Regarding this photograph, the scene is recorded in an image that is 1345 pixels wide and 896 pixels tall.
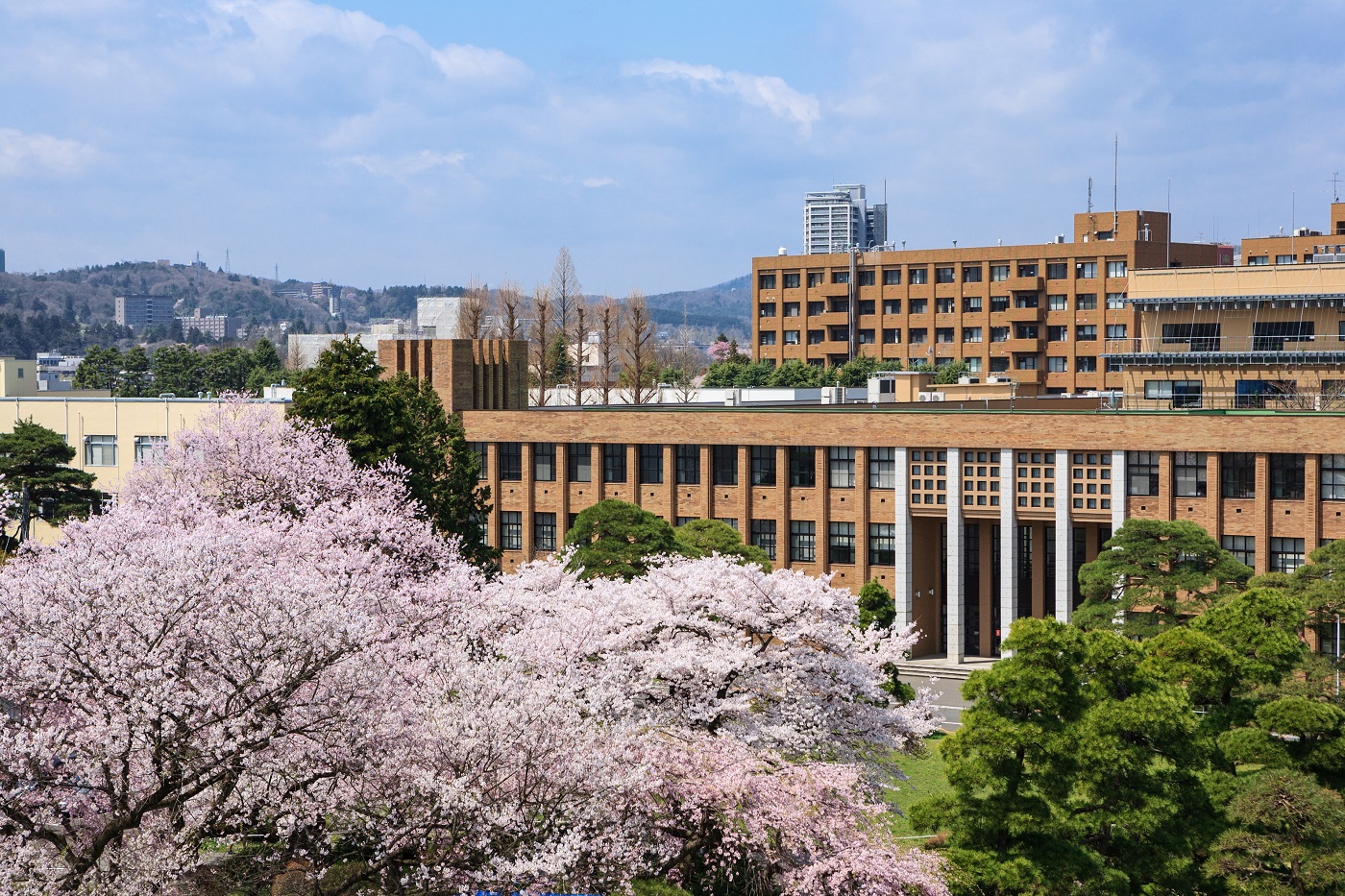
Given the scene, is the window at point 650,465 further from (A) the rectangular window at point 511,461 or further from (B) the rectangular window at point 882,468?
(B) the rectangular window at point 882,468

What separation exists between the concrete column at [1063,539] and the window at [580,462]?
1843 centimetres

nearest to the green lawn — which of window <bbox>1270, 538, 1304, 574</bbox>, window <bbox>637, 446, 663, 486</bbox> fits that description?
window <bbox>1270, 538, 1304, 574</bbox>

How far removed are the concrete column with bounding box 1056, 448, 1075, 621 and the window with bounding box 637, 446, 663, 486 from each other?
50.6ft

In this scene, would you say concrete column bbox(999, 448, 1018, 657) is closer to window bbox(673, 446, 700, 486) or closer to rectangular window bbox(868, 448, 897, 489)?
rectangular window bbox(868, 448, 897, 489)

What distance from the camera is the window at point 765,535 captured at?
59.8 meters

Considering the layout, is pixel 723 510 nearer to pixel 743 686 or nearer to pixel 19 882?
pixel 743 686

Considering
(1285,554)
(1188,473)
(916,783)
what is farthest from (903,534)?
(916,783)

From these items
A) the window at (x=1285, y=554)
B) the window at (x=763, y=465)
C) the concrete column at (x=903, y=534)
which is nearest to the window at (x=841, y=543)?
the concrete column at (x=903, y=534)

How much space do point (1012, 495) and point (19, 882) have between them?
40.9 meters

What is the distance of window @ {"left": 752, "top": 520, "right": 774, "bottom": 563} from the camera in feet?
196

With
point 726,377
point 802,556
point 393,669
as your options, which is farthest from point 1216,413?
point 726,377

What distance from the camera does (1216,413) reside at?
52.2m

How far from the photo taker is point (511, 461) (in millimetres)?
63906

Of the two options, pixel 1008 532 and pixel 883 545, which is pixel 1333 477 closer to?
pixel 1008 532
